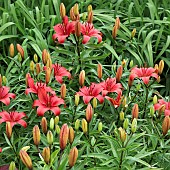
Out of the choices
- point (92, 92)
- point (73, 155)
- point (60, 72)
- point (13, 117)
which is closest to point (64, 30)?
point (60, 72)

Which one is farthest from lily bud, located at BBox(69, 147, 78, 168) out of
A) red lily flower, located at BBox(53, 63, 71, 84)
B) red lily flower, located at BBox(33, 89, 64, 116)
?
red lily flower, located at BBox(53, 63, 71, 84)

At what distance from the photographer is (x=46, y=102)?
7.00ft

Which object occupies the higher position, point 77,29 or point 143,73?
point 77,29

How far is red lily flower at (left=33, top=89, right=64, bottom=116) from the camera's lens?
2.11 m

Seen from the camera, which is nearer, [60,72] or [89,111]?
[89,111]

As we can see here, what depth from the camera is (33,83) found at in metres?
2.19

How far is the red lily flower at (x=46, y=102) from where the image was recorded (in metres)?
2.11

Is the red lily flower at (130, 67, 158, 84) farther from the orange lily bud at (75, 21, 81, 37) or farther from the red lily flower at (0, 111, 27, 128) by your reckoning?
the red lily flower at (0, 111, 27, 128)

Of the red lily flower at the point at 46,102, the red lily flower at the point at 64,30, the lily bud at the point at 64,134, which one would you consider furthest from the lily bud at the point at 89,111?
the red lily flower at the point at 64,30

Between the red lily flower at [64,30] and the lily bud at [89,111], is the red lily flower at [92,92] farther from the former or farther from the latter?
the red lily flower at [64,30]

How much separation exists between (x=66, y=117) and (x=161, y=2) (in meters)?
1.45

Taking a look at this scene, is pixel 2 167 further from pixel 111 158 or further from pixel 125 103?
pixel 125 103

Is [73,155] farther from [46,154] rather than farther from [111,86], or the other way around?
[111,86]

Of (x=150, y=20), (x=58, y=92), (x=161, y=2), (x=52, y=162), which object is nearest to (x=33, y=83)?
(x=58, y=92)
